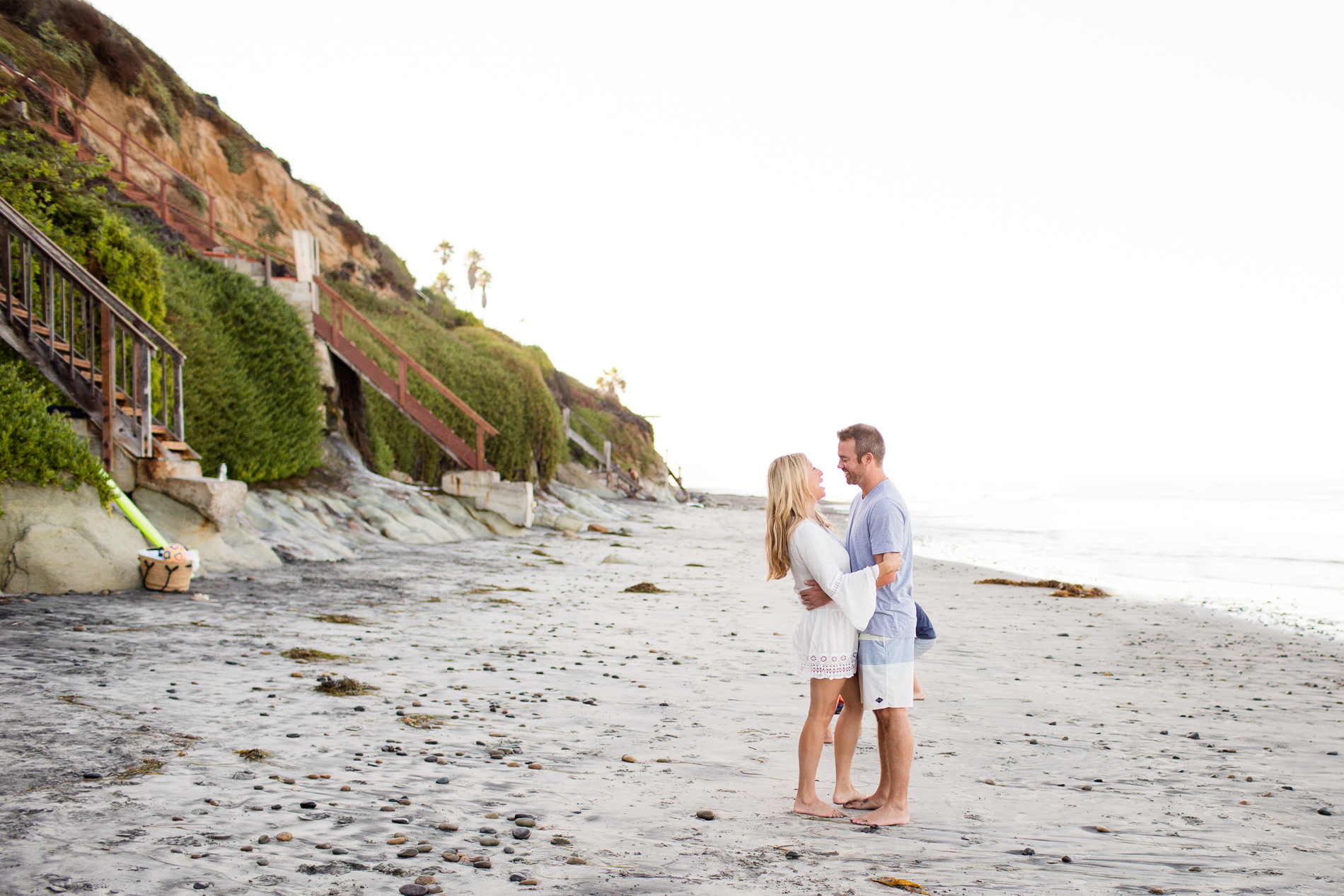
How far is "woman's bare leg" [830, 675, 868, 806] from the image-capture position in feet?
14.0

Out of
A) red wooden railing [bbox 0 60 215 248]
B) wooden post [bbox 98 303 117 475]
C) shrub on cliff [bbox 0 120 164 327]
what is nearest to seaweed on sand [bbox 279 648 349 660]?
wooden post [bbox 98 303 117 475]

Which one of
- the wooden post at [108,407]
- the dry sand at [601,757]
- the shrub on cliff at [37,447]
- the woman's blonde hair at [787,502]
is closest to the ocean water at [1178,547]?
the dry sand at [601,757]

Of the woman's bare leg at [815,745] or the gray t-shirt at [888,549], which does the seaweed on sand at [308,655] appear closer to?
the woman's bare leg at [815,745]

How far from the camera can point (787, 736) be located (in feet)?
18.4

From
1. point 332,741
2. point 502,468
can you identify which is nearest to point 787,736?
point 332,741

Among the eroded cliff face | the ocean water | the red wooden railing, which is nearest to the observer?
the ocean water

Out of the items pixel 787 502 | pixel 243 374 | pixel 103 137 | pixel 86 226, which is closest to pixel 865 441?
pixel 787 502

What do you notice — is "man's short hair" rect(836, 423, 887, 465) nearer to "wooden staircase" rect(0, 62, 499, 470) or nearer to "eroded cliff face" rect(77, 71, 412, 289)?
"wooden staircase" rect(0, 62, 499, 470)

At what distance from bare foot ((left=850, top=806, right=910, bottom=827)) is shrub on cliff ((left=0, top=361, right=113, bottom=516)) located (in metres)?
8.60

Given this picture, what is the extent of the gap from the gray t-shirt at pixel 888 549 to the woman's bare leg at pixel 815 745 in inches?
12.9

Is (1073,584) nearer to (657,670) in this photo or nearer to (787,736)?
(657,670)

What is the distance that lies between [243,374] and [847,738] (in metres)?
14.2

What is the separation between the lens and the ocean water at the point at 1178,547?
52.7 feet

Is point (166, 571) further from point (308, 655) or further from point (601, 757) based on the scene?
point (601, 757)
